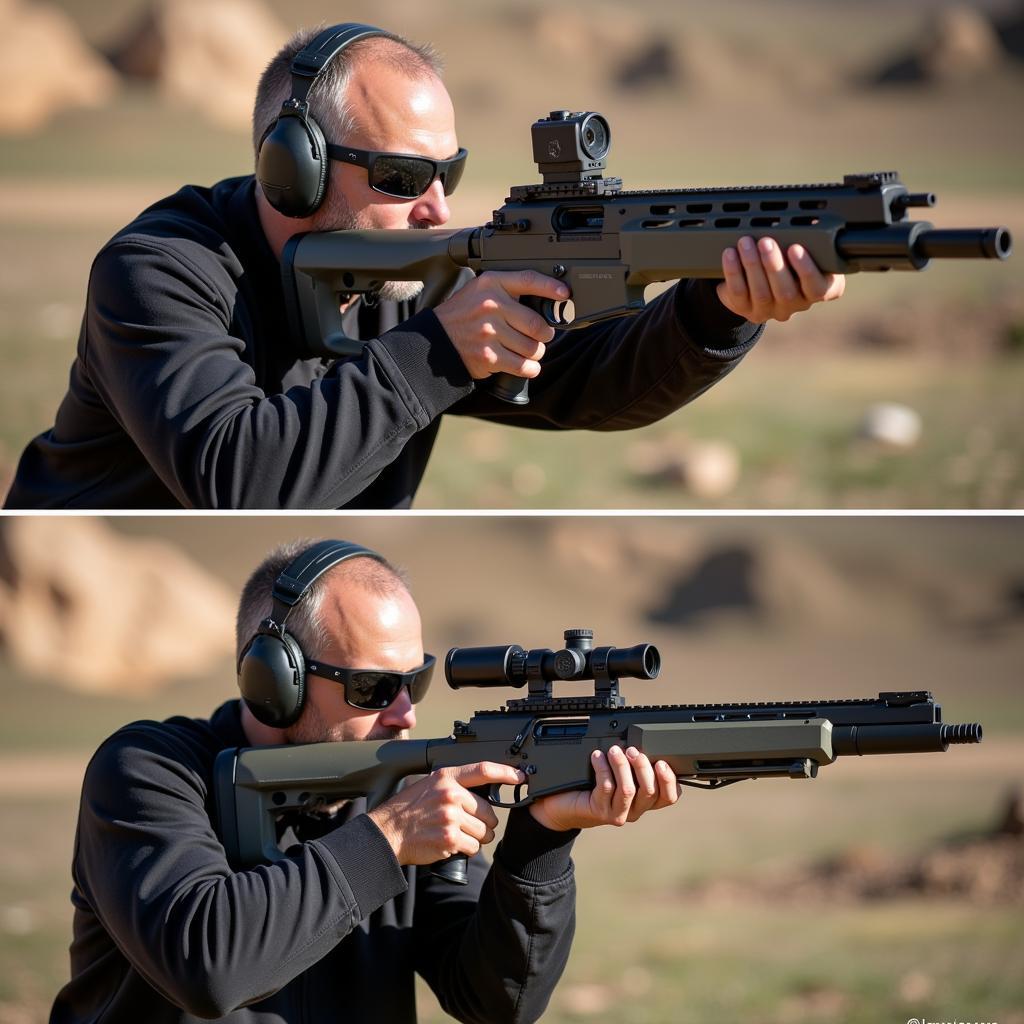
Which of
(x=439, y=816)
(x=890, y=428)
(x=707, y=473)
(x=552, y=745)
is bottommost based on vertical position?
(x=439, y=816)

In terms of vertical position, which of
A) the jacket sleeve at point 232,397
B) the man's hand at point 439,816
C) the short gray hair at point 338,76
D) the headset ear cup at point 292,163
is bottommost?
the man's hand at point 439,816

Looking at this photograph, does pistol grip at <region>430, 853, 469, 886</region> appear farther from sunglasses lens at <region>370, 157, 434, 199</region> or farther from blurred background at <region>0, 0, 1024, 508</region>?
blurred background at <region>0, 0, 1024, 508</region>

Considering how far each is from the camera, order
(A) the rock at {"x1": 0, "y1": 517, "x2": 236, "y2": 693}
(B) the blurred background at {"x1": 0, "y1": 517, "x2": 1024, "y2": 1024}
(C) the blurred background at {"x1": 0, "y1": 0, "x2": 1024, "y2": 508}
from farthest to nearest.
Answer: (A) the rock at {"x1": 0, "y1": 517, "x2": 236, "y2": 693} < (C) the blurred background at {"x1": 0, "y1": 0, "x2": 1024, "y2": 508} < (B) the blurred background at {"x1": 0, "y1": 517, "x2": 1024, "y2": 1024}

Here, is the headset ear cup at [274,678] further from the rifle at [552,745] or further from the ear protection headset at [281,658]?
the rifle at [552,745]

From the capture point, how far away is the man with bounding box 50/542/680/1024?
4191mm

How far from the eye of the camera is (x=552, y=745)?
4.62 metres

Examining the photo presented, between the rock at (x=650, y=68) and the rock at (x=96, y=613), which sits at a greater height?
the rock at (x=650, y=68)

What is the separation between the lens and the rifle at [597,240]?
162 inches

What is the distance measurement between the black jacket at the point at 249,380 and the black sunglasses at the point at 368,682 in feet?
1.63

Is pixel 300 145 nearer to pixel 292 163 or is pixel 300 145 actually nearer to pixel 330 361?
pixel 292 163

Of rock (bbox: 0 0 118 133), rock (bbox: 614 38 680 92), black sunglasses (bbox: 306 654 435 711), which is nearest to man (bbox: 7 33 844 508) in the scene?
black sunglasses (bbox: 306 654 435 711)

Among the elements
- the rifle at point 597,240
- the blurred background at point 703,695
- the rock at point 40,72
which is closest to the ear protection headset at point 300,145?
the rifle at point 597,240

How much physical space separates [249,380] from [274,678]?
0.84 meters

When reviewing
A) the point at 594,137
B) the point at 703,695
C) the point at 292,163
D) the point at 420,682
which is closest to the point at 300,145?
the point at 292,163
